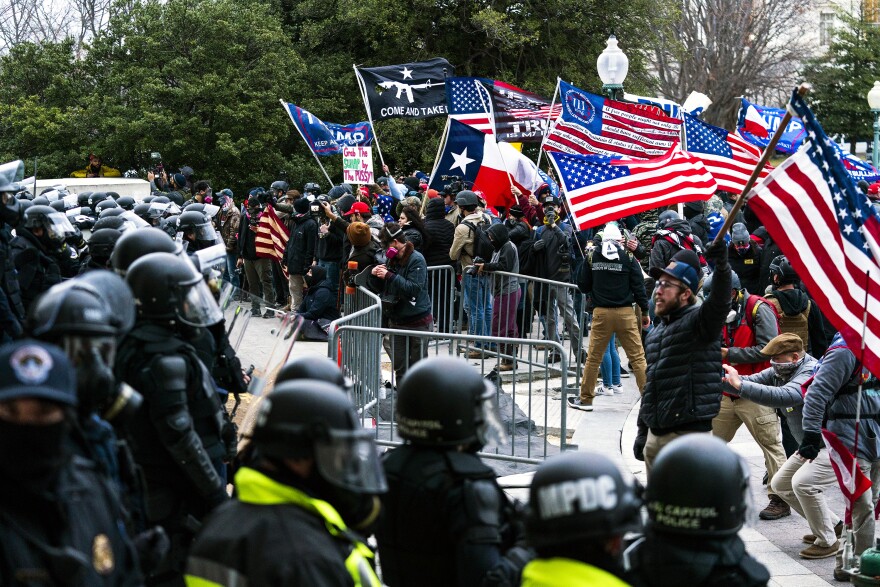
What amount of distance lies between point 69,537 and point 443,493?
126cm

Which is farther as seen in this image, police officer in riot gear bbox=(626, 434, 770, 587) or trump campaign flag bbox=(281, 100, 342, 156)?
trump campaign flag bbox=(281, 100, 342, 156)

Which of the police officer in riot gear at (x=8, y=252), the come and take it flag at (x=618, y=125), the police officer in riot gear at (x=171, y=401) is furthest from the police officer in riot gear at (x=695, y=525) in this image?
the come and take it flag at (x=618, y=125)

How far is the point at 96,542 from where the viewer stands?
3186mm

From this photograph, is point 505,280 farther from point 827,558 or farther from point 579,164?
point 827,558

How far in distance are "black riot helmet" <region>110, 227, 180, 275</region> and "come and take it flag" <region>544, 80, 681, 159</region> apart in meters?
6.10

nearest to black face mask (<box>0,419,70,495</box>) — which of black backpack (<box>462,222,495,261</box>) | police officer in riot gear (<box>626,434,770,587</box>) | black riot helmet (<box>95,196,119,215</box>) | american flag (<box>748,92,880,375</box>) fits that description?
police officer in riot gear (<box>626,434,770,587</box>)

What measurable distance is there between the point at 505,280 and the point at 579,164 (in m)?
2.75

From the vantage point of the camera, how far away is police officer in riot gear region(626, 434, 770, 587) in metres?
3.41

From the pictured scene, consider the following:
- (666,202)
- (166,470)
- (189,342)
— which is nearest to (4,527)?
(166,470)

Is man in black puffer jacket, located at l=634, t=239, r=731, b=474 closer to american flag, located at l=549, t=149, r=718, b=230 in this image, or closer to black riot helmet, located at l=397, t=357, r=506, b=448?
american flag, located at l=549, t=149, r=718, b=230

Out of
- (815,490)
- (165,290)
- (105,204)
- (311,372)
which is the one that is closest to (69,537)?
(311,372)

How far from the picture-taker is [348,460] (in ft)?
10.6

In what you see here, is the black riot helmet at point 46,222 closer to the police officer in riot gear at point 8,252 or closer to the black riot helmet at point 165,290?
the police officer in riot gear at point 8,252

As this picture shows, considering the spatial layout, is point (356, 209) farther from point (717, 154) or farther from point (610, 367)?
point (717, 154)
